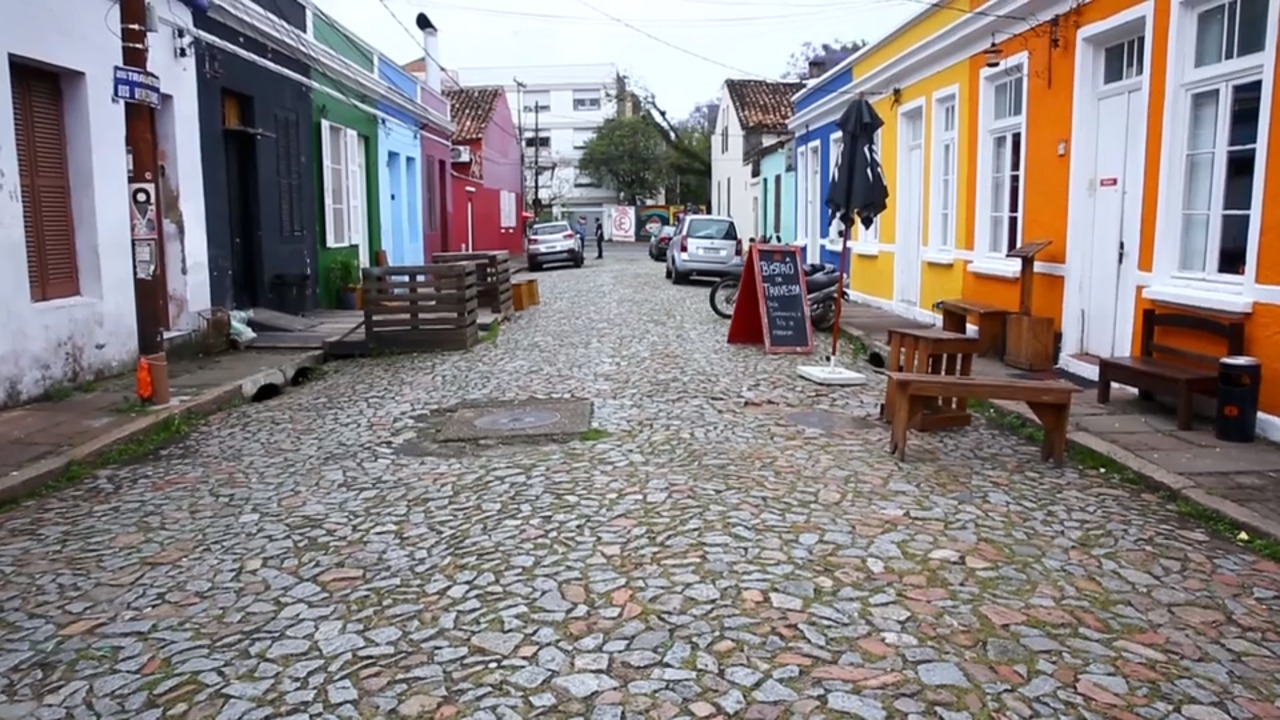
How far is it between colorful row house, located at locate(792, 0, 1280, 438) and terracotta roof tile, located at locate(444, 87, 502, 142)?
75.6 feet

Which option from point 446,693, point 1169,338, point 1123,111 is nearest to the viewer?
point 446,693

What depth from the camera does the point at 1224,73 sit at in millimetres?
6906

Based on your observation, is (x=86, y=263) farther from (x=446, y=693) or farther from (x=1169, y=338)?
(x=1169, y=338)

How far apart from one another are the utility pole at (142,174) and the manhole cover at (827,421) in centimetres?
495

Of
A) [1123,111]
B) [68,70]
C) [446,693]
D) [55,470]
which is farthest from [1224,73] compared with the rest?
[68,70]

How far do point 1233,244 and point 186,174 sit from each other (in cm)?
960

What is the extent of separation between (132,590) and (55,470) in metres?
2.24

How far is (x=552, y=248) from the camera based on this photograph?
3061 centimetres

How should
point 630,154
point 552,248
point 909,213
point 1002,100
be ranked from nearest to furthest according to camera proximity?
point 1002,100
point 909,213
point 552,248
point 630,154

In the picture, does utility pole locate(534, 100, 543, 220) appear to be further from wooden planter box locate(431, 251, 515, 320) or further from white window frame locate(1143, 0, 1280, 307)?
white window frame locate(1143, 0, 1280, 307)

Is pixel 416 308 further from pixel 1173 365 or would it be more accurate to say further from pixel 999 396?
pixel 1173 365

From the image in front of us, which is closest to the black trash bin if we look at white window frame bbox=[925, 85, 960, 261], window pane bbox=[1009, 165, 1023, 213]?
window pane bbox=[1009, 165, 1023, 213]

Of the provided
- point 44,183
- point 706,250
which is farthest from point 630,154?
point 44,183

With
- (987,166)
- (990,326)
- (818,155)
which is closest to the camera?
(990,326)
